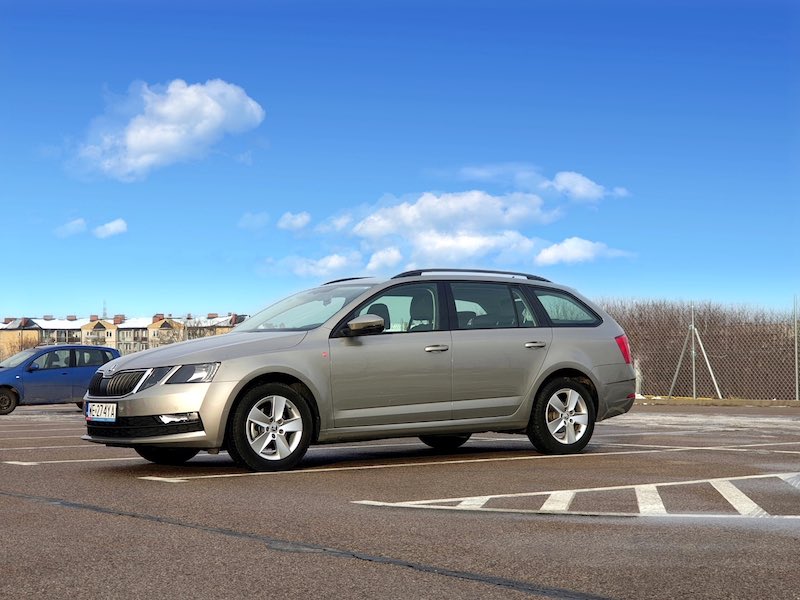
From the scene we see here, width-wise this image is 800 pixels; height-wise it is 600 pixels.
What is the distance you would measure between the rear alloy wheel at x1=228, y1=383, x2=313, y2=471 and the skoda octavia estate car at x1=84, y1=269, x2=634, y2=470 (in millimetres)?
11

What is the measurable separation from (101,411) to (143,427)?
57 centimetres

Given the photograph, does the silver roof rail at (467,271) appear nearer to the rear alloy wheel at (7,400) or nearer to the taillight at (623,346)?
the taillight at (623,346)

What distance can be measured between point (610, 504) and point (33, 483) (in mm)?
4538

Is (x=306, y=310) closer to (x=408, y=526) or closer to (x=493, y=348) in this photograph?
(x=493, y=348)

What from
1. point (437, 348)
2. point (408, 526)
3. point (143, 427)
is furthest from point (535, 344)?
point (408, 526)

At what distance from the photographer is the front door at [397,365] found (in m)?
9.84

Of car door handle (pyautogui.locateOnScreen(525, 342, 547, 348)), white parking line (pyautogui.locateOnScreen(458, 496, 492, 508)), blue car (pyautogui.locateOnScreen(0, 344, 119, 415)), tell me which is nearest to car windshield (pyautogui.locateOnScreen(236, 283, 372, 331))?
car door handle (pyautogui.locateOnScreen(525, 342, 547, 348))

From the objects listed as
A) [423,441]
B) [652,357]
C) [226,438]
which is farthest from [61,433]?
[652,357]

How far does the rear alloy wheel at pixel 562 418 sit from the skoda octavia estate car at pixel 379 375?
0.05ft

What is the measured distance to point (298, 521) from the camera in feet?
21.5

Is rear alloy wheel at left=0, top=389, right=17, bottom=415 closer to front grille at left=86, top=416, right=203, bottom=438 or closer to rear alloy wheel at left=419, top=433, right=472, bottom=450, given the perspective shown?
rear alloy wheel at left=419, top=433, right=472, bottom=450

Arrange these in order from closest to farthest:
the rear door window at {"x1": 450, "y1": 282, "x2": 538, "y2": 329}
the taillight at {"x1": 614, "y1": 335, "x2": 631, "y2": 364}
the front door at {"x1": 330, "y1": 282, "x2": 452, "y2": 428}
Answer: the front door at {"x1": 330, "y1": 282, "x2": 452, "y2": 428}
the rear door window at {"x1": 450, "y1": 282, "x2": 538, "y2": 329}
the taillight at {"x1": 614, "y1": 335, "x2": 631, "y2": 364}

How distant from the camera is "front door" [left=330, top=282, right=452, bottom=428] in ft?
32.3

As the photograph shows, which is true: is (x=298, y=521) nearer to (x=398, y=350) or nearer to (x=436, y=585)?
(x=436, y=585)
